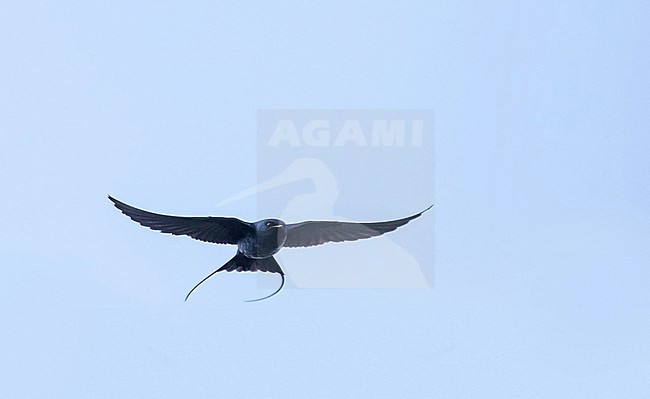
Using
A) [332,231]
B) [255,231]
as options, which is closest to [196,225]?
[255,231]

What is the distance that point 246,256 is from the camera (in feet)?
22.4

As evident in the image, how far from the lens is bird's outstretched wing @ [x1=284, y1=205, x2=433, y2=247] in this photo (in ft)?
22.1

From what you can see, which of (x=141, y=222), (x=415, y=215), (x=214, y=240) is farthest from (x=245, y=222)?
(x=415, y=215)

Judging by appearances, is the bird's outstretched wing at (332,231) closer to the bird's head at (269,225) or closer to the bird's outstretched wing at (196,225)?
the bird's head at (269,225)

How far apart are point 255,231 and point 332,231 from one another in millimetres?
589

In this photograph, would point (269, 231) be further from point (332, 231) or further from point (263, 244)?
point (332, 231)

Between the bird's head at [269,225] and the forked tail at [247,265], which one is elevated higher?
the bird's head at [269,225]

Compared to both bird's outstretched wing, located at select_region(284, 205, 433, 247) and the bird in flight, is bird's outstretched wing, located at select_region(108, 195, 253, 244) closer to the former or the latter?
the bird in flight

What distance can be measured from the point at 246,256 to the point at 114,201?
1.06 metres

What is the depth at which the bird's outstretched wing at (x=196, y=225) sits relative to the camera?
6.50 metres

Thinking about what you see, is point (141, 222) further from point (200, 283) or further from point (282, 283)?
point (282, 283)

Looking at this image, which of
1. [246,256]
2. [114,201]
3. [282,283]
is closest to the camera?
[114,201]

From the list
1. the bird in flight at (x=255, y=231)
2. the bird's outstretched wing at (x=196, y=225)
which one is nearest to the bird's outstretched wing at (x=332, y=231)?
the bird in flight at (x=255, y=231)

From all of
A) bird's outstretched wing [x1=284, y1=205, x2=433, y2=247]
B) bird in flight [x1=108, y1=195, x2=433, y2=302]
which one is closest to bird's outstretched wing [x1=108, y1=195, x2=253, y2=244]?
bird in flight [x1=108, y1=195, x2=433, y2=302]
